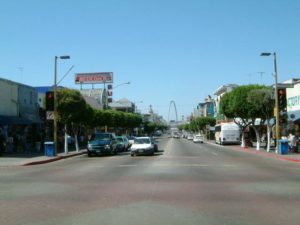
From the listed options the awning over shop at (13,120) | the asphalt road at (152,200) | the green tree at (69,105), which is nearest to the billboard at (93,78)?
the awning over shop at (13,120)

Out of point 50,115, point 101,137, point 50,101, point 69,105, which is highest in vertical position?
point 50,101

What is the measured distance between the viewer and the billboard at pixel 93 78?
114 m

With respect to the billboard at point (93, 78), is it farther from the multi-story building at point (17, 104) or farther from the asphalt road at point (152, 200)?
the asphalt road at point (152, 200)

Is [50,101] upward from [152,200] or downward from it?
upward

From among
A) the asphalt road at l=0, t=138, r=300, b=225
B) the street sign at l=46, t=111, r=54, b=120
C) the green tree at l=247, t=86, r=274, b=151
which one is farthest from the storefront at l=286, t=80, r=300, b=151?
the asphalt road at l=0, t=138, r=300, b=225

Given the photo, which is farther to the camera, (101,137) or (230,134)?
(230,134)

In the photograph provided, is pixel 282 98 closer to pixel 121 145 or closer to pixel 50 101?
pixel 121 145

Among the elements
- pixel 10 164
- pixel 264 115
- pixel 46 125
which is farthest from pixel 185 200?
pixel 46 125

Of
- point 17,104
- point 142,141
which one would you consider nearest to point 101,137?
point 142,141

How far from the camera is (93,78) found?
11388 centimetres

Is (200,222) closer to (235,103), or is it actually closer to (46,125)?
(235,103)

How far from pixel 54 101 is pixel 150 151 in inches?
328

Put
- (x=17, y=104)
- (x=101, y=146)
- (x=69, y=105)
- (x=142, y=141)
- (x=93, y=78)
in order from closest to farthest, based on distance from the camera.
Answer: (x=142, y=141), (x=101, y=146), (x=69, y=105), (x=17, y=104), (x=93, y=78)

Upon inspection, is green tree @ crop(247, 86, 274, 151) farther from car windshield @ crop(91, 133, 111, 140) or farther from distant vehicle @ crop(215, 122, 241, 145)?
distant vehicle @ crop(215, 122, 241, 145)
